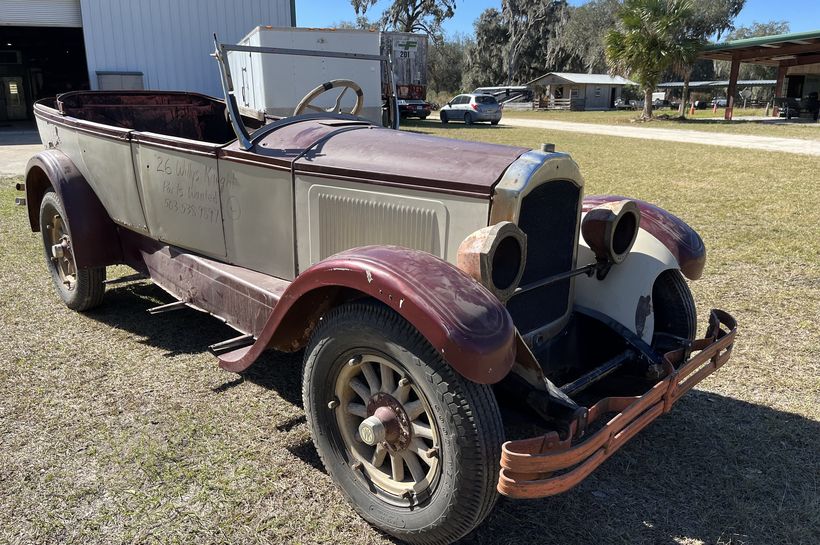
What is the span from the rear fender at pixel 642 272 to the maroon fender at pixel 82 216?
10.3ft

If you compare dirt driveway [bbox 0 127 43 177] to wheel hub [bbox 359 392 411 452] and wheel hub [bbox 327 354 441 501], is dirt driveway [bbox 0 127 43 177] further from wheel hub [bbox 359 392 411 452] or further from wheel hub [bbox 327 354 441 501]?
wheel hub [bbox 359 392 411 452]

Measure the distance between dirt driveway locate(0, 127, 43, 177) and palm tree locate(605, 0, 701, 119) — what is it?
73.3 ft

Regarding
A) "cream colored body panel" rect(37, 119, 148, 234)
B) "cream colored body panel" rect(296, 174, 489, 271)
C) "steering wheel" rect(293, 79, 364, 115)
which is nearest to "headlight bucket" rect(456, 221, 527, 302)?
"cream colored body panel" rect(296, 174, 489, 271)

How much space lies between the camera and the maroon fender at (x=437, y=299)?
1972 millimetres

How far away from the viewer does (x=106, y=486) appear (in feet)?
8.60

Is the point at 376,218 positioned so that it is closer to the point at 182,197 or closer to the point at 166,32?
the point at 182,197

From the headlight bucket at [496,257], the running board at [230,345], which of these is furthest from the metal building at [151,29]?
the headlight bucket at [496,257]

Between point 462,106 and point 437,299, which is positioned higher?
point 462,106

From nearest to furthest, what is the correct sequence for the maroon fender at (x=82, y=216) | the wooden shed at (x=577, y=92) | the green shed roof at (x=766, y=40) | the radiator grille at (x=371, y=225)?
the radiator grille at (x=371, y=225) < the maroon fender at (x=82, y=216) < the green shed roof at (x=766, y=40) < the wooden shed at (x=577, y=92)

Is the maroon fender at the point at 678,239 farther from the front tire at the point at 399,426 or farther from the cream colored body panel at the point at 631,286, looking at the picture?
the front tire at the point at 399,426

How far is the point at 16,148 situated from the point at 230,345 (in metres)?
15.3

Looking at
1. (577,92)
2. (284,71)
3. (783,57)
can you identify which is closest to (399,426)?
(284,71)

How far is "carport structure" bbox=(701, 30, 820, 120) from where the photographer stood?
993 inches

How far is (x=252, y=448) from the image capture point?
9.54 feet
